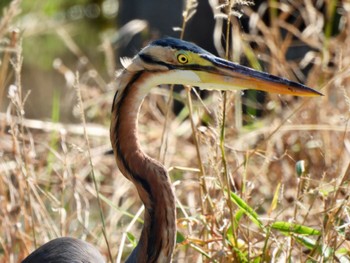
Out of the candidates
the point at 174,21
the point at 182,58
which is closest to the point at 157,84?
the point at 182,58

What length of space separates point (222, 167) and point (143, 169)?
50cm

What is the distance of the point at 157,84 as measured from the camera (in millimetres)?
2494

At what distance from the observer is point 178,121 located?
488cm

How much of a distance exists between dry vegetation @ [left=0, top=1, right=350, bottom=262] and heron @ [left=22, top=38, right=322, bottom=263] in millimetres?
154

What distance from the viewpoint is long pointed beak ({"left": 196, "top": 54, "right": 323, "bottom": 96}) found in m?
2.47

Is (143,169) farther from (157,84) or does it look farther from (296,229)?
(296,229)

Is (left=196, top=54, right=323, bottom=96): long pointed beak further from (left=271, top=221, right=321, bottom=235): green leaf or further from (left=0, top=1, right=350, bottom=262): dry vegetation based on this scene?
(left=271, top=221, right=321, bottom=235): green leaf

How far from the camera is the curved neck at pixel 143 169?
2508 millimetres

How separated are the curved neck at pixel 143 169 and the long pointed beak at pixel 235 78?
14 centimetres

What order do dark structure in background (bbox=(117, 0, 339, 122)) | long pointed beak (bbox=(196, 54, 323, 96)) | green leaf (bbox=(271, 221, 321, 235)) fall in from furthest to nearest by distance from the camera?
dark structure in background (bbox=(117, 0, 339, 122)) < green leaf (bbox=(271, 221, 321, 235)) < long pointed beak (bbox=(196, 54, 323, 96))

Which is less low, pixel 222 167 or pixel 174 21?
pixel 222 167

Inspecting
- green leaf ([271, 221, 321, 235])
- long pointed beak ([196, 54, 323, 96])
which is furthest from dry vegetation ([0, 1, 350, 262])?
long pointed beak ([196, 54, 323, 96])

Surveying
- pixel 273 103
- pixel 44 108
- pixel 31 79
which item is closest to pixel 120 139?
pixel 273 103

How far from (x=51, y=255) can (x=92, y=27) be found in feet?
20.0
